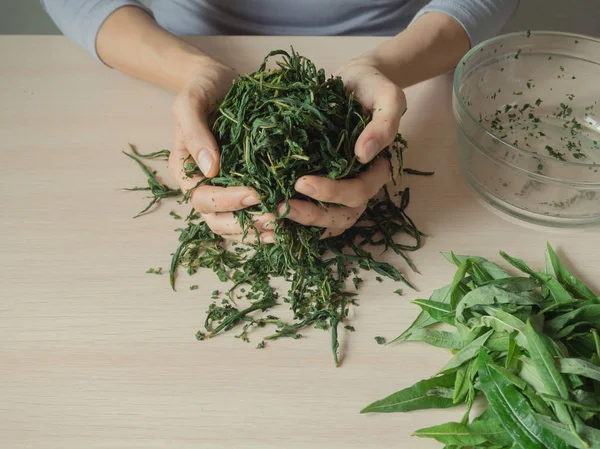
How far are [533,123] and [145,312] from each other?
39.4 inches

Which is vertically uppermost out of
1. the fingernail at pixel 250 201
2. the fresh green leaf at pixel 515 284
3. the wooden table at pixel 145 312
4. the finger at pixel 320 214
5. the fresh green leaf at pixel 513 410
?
Answer: the fingernail at pixel 250 201

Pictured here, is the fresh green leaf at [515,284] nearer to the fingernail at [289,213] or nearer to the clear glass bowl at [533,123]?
the clear glass bowl at [533,123]

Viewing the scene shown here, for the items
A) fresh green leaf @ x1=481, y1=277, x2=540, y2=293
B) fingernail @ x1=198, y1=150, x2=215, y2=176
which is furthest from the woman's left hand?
fresh green leaf @ x1=481, y1=277, x2=540, y2=293

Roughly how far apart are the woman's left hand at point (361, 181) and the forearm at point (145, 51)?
474 millimetres

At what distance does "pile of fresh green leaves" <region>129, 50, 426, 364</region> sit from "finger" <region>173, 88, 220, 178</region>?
0.02m

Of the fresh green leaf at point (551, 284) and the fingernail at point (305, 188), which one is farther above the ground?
the fingernail at point (305, 188)

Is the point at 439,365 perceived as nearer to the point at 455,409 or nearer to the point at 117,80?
the point at 455,409

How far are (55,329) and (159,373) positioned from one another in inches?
8.8

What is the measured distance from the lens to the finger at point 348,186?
3.16 ft

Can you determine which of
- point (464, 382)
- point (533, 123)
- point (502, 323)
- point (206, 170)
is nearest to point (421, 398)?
point (464, 382)

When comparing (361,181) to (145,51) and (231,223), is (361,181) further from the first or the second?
(145,51)

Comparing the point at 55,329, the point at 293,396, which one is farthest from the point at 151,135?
the point at 293,396

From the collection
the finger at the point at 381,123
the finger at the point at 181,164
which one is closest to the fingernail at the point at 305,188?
the finger at the point at 381,123

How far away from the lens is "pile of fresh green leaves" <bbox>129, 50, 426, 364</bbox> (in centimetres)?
98
